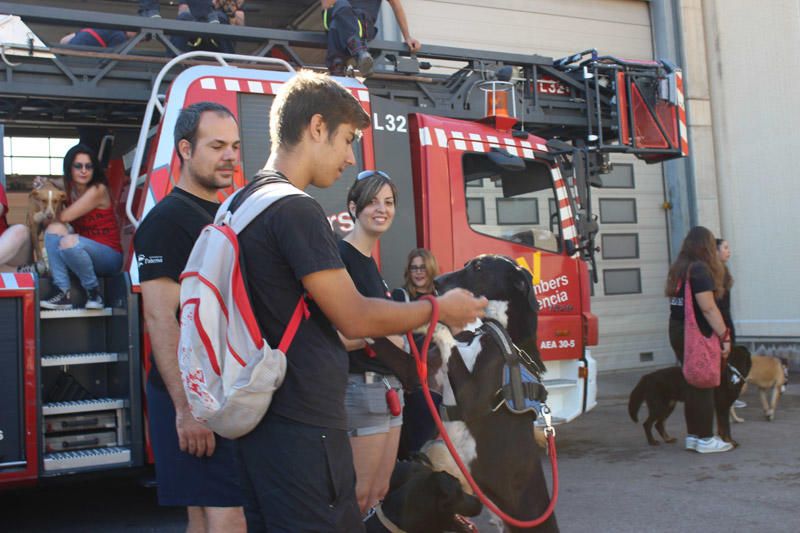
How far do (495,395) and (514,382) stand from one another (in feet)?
0.44

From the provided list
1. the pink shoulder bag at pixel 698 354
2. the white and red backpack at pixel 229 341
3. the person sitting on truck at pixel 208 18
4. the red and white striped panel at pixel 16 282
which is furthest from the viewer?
the pink shoulder bag at pixel 698 354

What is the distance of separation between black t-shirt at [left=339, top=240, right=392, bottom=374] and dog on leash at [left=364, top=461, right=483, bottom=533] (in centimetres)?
59

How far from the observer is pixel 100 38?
19.2ft

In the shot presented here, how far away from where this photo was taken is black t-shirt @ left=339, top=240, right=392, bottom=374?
347 centimetres

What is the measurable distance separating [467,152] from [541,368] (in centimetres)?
265

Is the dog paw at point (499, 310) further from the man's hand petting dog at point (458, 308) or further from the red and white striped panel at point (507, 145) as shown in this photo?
the red and white striped panel at point (507, 145)

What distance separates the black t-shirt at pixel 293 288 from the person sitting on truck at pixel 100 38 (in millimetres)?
4228

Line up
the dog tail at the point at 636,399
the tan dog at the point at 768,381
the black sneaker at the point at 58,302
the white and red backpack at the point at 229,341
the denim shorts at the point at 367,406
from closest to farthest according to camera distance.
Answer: the white and red backpack at the point at 229,341 < the denim shorts at the point at 367,406 < the black sneaker at the point at 58,302 < the dog tail at the point at 636,399 < the tan dog at the point at 768,381

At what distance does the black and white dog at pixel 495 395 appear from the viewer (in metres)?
3.63

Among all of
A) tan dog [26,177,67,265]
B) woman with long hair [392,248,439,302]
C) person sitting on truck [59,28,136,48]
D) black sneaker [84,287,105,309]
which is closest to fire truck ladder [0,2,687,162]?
person sitting on truck [59,28,136,48]

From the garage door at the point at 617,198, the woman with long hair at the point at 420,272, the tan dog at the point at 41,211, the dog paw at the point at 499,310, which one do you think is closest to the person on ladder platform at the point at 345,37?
the woman with long hair at the point at 420,272

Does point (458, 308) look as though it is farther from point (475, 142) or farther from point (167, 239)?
point (475, 142)

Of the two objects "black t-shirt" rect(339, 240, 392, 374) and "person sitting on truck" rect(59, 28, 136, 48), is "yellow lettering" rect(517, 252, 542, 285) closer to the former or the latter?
"black t-shirt" rect(339, 240, 392, 374)

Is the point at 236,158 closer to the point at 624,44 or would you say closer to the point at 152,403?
the point at 152,403
